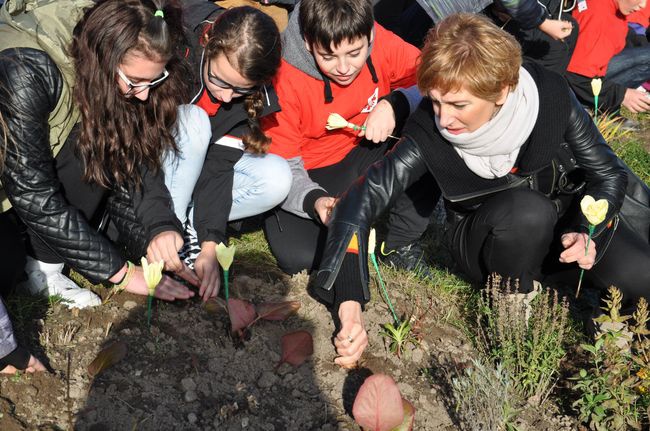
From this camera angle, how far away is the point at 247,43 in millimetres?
3143

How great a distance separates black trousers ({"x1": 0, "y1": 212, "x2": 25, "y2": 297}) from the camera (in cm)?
313

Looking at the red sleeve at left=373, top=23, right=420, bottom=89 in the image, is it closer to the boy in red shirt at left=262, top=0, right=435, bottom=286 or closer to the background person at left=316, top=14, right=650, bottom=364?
the boy in red shirt at left=262, top=0, right=435, bottom=286

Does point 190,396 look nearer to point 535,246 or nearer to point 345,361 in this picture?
point 345,361

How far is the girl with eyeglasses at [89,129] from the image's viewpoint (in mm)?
2811

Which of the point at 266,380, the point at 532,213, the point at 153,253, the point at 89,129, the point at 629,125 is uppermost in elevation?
the point at 89,129

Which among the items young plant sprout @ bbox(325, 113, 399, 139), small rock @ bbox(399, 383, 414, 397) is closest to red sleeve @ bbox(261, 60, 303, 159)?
young plant sprout @ bbox(325, 113, 399, 139)

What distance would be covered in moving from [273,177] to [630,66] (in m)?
3.91

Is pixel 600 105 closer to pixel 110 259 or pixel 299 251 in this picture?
pixel 299 251

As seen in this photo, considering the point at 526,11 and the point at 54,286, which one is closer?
the point at 54,286

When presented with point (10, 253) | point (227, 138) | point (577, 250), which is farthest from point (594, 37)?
point (10, 253)

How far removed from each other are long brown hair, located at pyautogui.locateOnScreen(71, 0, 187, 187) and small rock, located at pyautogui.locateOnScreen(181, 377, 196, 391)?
92 cm

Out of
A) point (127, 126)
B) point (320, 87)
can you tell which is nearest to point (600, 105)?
point (320, 87)

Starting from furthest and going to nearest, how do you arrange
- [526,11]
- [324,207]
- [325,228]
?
[526,11]
[325,228]
[324,207]

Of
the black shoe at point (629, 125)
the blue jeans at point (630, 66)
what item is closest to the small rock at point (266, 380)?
Result: the black shoe at point (629, 125)
